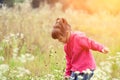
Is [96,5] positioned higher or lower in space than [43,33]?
higher

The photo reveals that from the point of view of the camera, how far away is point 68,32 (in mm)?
3441

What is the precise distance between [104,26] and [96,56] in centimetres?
53

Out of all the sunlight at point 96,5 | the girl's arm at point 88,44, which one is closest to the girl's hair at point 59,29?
the girl's arm at point 88,44

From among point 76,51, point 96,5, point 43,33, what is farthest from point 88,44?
point 96,5

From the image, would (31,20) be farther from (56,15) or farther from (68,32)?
(68,32)

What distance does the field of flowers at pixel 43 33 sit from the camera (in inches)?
176

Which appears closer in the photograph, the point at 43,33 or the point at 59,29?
the point at 59,29

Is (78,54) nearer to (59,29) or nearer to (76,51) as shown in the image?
(76,51)

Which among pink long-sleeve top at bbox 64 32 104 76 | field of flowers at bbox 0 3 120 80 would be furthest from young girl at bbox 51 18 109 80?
field of flowers at bbox 0 3 120 80

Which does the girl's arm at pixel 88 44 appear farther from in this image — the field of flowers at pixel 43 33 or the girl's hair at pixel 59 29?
the field of flowers at pixel 43 33

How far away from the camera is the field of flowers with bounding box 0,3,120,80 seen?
14.7 ft

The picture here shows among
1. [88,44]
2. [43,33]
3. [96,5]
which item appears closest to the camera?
[88,44]

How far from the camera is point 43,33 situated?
499cm

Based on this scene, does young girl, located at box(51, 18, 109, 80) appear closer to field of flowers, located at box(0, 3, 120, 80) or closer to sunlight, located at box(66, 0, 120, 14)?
field of flowers, located at box(0, 3, 120, 80)
